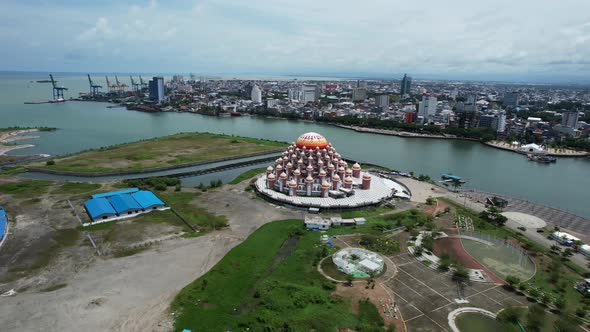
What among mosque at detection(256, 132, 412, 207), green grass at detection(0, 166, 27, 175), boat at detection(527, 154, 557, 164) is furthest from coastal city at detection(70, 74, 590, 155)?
green grass at detection(0, 166, 27, 175)

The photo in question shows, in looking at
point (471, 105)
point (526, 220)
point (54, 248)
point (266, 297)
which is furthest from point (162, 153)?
point (471, 105)

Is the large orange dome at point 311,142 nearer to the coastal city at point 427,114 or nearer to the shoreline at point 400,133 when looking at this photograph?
the shoreline at point 400,133

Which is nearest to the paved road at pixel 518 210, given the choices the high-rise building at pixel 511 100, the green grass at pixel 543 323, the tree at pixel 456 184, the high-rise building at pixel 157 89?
the tree at pixel 456 184

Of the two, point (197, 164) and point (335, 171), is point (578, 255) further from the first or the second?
point (197, 164)

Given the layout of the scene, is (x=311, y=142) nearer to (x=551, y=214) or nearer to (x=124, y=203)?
→ (x=124, y=203)

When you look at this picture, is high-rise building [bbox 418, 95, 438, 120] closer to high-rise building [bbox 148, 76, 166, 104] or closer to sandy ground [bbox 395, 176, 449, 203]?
sandy ground [bbox 395, 176, 449, 203]

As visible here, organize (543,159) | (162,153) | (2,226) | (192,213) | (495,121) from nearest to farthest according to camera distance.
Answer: (2,226)
(192,213)
(162,153)
(543,159)
(495,121)
